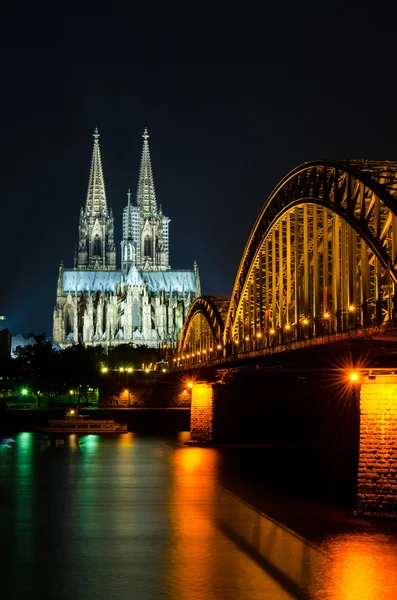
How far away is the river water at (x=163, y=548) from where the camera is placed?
2866 centimetres

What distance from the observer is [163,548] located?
115 feet

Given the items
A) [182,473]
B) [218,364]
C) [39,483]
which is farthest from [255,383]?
[39,483]

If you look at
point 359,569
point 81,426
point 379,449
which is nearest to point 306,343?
point 379,449

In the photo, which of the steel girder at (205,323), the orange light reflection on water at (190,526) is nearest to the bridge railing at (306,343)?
the orange light reflection on water at (190,526)

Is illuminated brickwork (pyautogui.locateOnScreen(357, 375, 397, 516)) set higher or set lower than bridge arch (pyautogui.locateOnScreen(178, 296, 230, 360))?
lower

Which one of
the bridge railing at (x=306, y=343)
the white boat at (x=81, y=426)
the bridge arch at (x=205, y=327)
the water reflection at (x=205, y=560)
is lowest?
the water reflection at (x=205, y=560)

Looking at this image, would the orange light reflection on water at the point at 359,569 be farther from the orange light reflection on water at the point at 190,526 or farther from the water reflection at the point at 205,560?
the orange light reflection on water at the point at 190,526

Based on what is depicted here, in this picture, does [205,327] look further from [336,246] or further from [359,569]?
[359,569]

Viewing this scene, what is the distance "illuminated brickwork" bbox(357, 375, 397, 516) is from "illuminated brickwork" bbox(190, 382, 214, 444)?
143ft

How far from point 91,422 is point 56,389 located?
41.5m

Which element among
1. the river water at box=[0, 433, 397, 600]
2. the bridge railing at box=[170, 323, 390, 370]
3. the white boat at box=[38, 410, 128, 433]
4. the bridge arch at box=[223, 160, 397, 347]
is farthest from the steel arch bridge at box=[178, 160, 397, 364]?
the white boat at box=[38, 410, 128, 433]

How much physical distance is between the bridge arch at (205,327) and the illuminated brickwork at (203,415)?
9.02ft

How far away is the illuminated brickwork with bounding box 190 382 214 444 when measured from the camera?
82562mm

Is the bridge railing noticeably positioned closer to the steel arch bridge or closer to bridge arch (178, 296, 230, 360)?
the steel arch bridge
